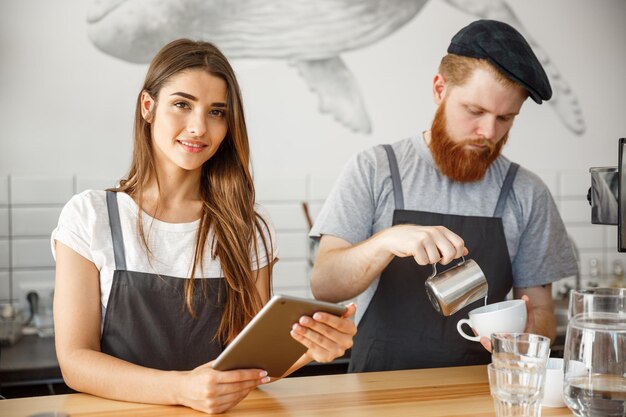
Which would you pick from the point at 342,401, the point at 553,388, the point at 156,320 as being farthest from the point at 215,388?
the point at 553,388

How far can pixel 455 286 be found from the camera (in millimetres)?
1526

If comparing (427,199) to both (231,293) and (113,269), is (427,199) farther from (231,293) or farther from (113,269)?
(113,269)

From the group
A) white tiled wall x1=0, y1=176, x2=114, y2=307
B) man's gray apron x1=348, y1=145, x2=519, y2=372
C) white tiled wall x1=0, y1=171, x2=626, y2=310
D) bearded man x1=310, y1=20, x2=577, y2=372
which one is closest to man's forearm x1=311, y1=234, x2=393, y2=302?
bearded man x1=310, y1=20, x2=577, y2=372

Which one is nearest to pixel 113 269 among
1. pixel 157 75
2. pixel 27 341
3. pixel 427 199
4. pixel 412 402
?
pixel 157 75

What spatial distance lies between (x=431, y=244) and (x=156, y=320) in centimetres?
61

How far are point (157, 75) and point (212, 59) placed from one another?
0.13 m

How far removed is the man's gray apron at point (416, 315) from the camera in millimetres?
1899

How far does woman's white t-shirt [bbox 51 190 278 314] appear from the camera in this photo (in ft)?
5.19

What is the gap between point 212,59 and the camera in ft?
5.70

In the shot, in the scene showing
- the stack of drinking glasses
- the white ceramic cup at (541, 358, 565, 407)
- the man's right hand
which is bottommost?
the white ceramic cup at (541, 358, 565, 407)

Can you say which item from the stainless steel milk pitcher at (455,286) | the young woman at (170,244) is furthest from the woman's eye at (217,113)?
the stainless steel milk pitcher at (455,286)

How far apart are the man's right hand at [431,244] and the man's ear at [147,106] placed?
2.14 ft

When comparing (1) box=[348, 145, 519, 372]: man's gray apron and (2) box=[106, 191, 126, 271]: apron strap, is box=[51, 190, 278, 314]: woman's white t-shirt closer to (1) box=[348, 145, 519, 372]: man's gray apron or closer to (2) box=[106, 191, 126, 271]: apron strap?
(2) box=[106, 191, 126, 271]: apron strap

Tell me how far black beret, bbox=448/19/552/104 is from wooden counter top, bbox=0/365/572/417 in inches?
28.6
